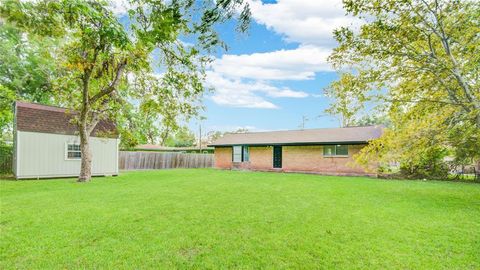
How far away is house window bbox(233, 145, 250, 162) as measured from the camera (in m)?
23.1

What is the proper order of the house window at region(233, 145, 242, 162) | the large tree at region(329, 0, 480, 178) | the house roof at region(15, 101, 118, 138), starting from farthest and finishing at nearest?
the house window at region(233, 145, 242, 162) → the house roof at region(15, 101, 118, 138) → the large tree at region(329, 0, 480, 178)

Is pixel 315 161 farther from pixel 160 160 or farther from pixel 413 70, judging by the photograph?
pixel 160 160

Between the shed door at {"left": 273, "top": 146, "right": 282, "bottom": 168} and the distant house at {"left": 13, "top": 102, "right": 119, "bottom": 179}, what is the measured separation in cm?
1173

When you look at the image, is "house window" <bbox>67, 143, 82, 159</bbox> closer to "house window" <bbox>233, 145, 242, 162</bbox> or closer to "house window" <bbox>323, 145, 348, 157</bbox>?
"house window" <bbox>233, 145, 242, 162</bbox>

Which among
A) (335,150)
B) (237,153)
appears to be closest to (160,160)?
(237,153)

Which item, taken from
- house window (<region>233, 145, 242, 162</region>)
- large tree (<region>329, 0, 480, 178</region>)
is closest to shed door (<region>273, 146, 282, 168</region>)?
house window (<region>233, 145, 242, 162</region>)

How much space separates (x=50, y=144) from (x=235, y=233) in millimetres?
13335

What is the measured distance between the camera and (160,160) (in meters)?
23.7

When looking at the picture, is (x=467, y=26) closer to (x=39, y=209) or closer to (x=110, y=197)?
(x=110, y=197)

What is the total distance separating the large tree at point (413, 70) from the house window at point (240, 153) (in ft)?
45.3

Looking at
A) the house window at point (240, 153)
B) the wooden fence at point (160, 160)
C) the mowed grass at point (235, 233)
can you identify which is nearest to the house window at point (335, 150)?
the house window at point (240, 153)

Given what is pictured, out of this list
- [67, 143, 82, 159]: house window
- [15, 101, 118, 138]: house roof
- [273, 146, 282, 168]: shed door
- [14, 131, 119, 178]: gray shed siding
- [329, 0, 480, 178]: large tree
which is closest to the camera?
[329, 0, 480, 178]: large tree

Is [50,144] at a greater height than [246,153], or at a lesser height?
greater

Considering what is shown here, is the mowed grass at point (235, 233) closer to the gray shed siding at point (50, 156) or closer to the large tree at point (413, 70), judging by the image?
the large tree at point (413, 70)
